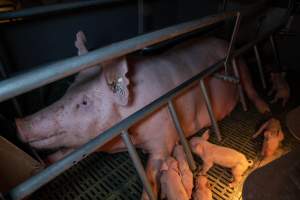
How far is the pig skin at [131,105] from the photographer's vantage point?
1354 millimetres

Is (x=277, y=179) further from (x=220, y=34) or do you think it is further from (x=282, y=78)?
(x=220, y=34)

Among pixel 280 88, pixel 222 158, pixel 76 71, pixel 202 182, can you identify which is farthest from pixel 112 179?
pixel 280 88

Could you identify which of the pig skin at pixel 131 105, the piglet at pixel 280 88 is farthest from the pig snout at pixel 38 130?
the piglet at pixel 280 88

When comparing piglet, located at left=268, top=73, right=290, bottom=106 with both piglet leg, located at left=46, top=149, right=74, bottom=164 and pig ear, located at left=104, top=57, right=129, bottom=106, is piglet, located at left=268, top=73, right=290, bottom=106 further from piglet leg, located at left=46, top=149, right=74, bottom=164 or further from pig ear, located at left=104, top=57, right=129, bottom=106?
piglet leg, located at left=46, top=149, right=74, bottom=164

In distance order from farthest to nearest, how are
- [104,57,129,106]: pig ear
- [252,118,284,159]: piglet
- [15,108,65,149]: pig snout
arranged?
[252,118,284,159]: piglet < [15,108,65,149]: pig snout < [104,57,129,106]: pig ear

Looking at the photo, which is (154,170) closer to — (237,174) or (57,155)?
(237,174)

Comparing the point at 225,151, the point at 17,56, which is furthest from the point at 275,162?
the point at 17,56

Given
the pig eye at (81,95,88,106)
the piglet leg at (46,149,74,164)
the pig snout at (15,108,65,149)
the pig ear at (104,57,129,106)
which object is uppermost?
the pig ear at (104,57,129,106)

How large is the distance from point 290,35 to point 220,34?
0.82 m

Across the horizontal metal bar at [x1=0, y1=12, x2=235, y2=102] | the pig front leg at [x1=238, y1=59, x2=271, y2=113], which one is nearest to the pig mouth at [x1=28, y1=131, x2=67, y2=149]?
the horizontal metal bar at [x1=0, y1=12, x2=235, y2=102]

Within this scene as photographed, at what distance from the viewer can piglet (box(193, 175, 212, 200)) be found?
148 centimetres

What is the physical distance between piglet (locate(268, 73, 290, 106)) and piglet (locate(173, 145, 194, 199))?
132 centimetres

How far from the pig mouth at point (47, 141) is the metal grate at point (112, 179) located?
1.28ft

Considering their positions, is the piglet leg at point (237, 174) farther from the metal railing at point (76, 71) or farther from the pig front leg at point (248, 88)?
the pig front leg at point (248, 88)
